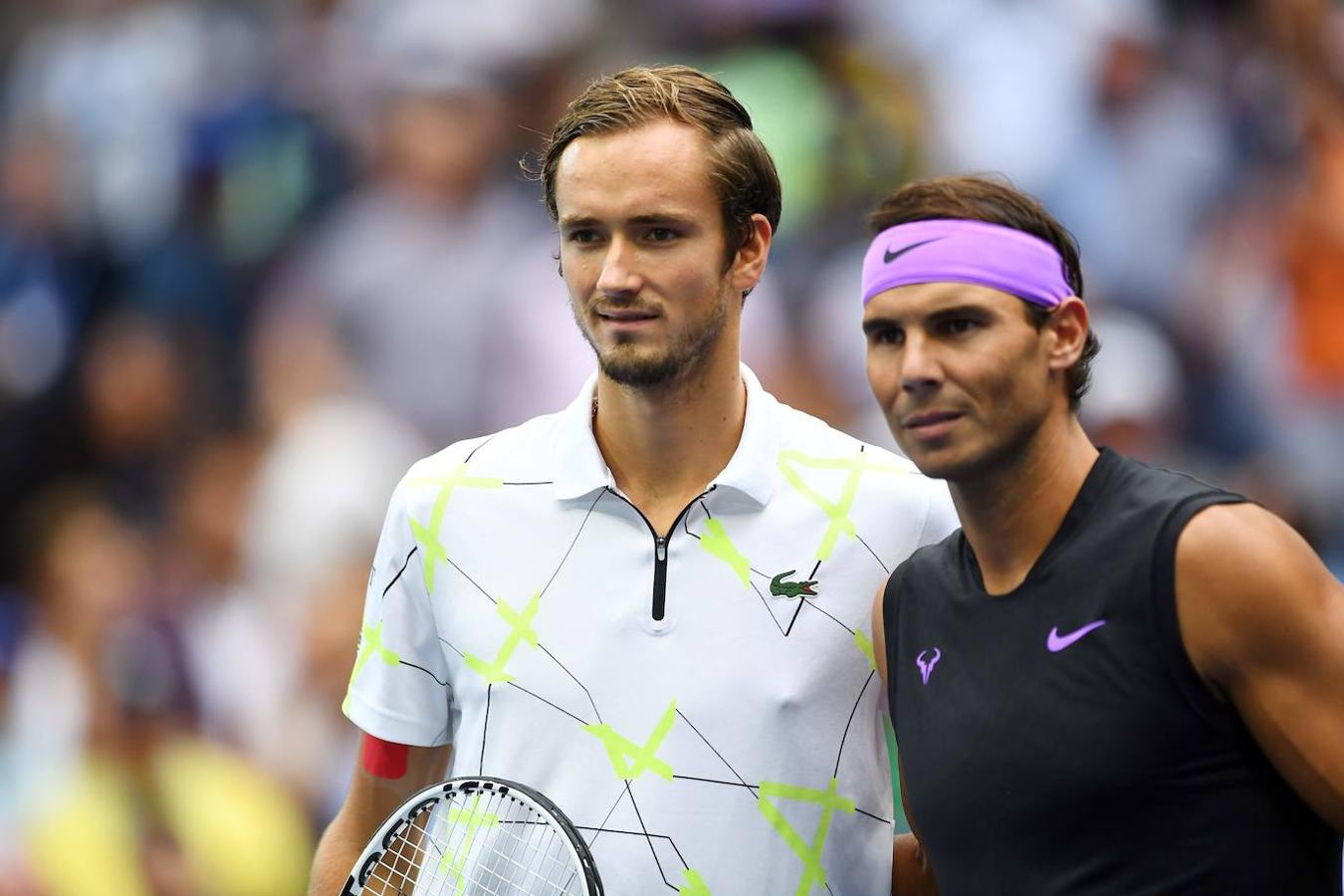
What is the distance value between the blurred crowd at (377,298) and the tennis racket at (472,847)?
3.32 m

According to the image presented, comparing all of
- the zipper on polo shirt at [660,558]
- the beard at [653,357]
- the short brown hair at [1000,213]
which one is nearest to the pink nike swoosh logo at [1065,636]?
the short brown hair at [1000,213]

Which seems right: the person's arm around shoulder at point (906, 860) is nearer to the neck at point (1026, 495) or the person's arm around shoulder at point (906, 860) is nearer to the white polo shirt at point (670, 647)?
the white polo shirt at point (670, 647)

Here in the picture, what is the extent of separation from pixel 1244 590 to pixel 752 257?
1173mm

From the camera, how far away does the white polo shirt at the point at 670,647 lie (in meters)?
3.24

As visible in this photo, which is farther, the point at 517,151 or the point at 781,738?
the point at 517,151

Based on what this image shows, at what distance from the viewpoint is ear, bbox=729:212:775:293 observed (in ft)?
11.3

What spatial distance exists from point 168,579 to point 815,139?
328 centimetres

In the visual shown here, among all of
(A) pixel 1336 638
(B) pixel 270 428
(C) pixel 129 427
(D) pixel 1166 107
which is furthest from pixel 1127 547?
(C) pixel 129 427

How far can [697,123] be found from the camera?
11.1 ft

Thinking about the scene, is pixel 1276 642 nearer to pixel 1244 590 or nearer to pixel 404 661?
pixel 1244 590

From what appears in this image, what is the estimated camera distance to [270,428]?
7.88 metres

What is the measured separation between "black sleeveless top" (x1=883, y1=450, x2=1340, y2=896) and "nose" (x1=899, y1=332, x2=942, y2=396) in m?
0.30

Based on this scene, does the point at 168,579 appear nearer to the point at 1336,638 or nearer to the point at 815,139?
the point at 815,139

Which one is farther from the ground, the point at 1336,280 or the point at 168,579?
the point at 1336,280
